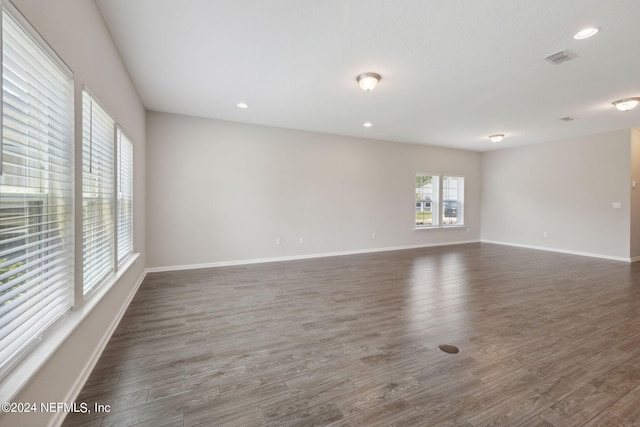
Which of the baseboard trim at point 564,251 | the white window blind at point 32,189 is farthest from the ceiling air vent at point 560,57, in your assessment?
the baseboard trim at point 564,251

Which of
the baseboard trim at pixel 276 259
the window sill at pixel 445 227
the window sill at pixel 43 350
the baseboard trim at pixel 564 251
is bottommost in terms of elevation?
the baseboard trim at pixel 276 259

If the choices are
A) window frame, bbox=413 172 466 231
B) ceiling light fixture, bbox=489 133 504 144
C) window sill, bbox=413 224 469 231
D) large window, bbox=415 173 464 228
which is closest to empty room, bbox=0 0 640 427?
ceiling light fixture, bbox=489 133 504 144

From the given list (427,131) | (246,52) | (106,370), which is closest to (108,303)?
(106,370)

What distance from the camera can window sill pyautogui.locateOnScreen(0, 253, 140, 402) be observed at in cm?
111

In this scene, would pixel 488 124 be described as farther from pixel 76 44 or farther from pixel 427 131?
pixel 76 44

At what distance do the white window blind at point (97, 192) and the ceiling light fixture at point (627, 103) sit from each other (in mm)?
6631

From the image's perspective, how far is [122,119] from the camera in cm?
313

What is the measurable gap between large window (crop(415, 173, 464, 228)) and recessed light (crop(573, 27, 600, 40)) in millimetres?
5158

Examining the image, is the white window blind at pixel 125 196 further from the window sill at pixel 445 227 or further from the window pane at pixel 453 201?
the window pane at pixel 453 201

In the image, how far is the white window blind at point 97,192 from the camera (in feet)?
6.82

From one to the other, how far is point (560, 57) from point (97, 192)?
186 inches

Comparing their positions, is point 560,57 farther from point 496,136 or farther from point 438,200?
point 438,200

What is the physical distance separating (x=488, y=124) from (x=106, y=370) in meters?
6.68

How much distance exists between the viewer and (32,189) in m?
1.41
